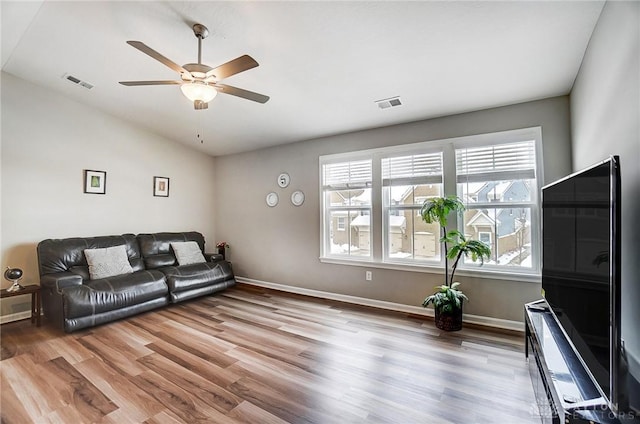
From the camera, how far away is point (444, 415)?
1.86m

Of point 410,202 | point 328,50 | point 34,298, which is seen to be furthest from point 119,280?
point 410,202

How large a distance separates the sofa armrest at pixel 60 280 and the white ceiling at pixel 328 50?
246cm

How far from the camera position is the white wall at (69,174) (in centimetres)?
368

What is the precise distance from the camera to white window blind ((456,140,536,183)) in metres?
3.15

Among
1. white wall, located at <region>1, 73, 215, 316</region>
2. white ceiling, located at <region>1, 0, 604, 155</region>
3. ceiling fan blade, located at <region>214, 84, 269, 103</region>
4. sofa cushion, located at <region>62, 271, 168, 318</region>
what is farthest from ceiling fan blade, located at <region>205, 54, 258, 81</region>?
white wall, located at <region>1, 73, 215, 316</region>

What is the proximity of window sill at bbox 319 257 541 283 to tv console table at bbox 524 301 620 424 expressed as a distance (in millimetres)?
1183

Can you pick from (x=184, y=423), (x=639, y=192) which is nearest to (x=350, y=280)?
(x=184, y=423)

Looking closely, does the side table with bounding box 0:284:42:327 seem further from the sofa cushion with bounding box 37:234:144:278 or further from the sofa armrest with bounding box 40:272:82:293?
the sofa cushion with bounding box 37:234:144:278

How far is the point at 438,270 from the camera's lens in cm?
355

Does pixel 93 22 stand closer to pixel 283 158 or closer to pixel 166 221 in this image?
pixel 283 158

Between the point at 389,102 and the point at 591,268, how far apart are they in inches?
102

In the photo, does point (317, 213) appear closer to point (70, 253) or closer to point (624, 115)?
point (70, 253)

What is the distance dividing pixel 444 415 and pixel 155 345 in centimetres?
270

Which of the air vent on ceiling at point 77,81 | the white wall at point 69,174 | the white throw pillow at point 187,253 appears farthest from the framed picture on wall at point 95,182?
the white throw pillow at point 187,253
